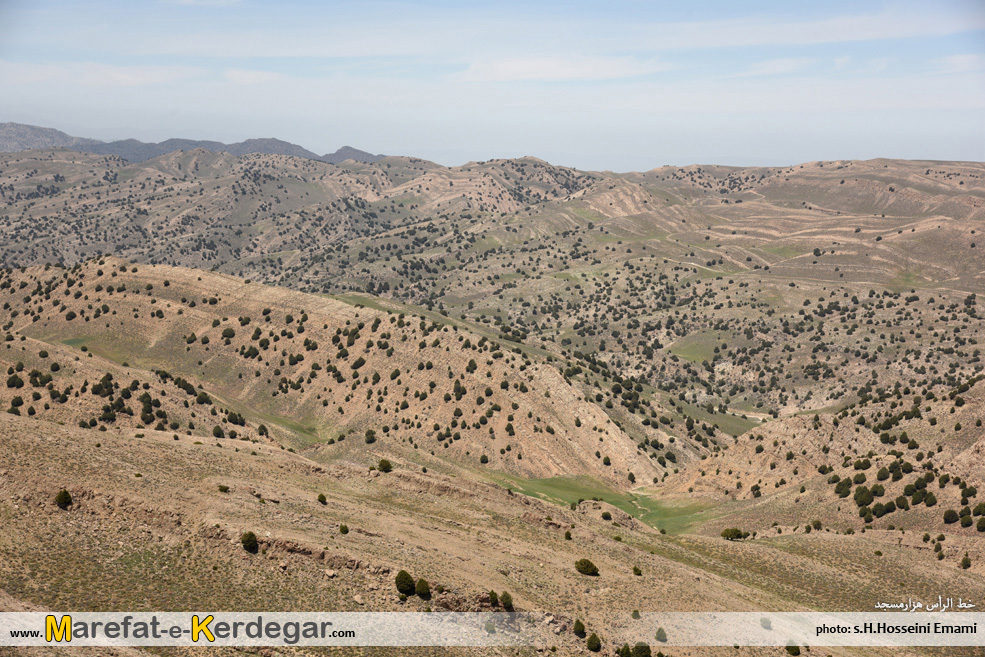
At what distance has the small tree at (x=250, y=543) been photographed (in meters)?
42.0

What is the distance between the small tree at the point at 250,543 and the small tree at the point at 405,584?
8.96 m

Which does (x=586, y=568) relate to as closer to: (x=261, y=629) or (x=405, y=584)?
(x=405, y=584)

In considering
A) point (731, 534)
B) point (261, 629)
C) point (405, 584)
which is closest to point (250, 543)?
point (261, 629)

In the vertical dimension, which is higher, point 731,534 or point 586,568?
point 586,568

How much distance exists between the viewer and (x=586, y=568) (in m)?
49.2

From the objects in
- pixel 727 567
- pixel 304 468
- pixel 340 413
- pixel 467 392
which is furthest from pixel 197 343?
pixel 727 567

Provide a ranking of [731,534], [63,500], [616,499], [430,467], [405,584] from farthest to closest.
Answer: [430,467], [616,499], [731,534], [63,500], [405,584]

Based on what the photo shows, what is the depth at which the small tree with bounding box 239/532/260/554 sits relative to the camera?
42.0 metres

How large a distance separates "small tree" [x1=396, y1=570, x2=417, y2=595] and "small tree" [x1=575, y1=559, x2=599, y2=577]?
13.5 metres

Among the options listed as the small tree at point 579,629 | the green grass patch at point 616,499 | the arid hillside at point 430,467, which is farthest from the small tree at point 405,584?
the green grass patch at point 616,499

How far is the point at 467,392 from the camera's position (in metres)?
111

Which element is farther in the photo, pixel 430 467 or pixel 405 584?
pixel 430 467

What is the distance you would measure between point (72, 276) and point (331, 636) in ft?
481

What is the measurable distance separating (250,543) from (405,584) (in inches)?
387
